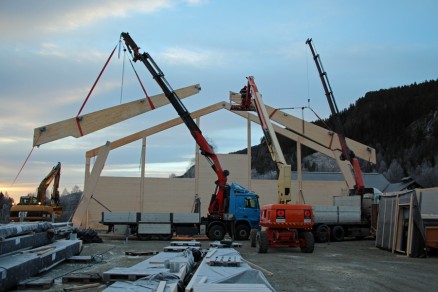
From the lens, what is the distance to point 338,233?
25.9 metres

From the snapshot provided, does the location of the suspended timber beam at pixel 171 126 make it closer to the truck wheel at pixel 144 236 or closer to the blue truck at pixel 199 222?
the blue truck at pixel 199 222

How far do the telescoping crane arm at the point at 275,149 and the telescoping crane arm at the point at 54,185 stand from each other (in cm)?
1498

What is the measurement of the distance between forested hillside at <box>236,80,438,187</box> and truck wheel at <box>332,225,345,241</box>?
80.2 m

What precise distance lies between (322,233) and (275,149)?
6.52 meters

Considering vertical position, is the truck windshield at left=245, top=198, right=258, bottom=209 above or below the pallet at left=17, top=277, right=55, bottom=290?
above

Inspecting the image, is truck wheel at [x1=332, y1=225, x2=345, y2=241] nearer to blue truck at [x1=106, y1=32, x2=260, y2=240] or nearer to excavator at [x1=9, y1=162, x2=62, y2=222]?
blue truck at [x1=106, y1=32, x2=260, y2=240]

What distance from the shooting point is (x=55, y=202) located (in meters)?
32.0

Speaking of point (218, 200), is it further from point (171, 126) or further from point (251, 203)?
point (171, 126)

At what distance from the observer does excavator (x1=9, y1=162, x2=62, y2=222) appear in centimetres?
2759

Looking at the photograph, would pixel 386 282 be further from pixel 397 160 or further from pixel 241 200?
pixel 397 160

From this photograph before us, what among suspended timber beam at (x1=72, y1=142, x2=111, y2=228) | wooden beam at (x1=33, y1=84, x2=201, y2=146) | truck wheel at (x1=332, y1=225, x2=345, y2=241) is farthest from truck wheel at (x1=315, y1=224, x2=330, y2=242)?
suspended timber beam at (x1=72, y1=142, x2=111, y2=228)

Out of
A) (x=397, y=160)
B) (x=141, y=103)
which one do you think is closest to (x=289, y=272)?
(x=141, y=103)

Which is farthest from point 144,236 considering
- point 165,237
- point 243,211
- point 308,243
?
point 308,243

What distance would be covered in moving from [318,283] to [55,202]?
2599 centimetres
